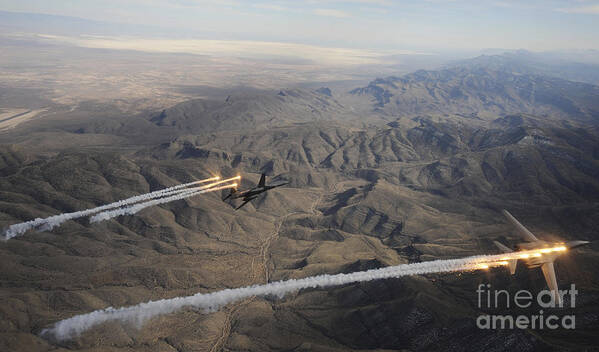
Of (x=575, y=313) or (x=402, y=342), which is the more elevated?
(x=575, y=313)

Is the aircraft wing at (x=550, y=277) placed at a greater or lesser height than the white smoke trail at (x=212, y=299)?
greater

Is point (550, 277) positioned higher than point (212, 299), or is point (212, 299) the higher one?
point (550, 277)

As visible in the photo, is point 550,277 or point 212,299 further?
point 212,299

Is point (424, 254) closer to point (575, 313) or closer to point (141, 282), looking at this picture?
point (575, 313)

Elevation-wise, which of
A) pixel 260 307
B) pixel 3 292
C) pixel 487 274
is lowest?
pixel 260 307

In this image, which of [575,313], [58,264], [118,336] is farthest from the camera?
[58,264]

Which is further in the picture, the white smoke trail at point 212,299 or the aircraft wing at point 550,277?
the white smoke trail at point 212,299

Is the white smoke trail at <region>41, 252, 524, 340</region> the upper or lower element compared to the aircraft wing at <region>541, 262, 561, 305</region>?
lower

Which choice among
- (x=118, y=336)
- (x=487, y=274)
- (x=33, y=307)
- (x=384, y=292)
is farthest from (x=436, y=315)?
(x=33, y=307)
